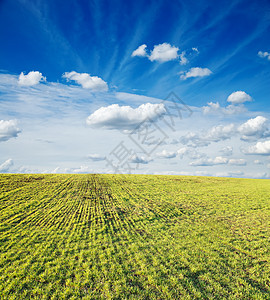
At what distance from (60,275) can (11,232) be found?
9945mm

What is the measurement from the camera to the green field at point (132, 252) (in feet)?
30.4

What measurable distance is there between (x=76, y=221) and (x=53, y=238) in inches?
175

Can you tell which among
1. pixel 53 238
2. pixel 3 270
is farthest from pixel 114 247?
pixel 3 270

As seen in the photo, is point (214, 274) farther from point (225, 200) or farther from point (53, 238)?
point (225, 200)

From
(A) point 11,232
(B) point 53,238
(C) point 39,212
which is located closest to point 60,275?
(B) point 53,238

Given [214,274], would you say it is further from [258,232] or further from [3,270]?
[3,270]

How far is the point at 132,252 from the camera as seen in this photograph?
522 inches

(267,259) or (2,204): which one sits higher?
(2,204)

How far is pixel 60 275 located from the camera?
10.3 meters

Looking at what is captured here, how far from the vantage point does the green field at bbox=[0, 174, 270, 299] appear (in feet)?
30.4

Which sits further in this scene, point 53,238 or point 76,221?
point 76,221

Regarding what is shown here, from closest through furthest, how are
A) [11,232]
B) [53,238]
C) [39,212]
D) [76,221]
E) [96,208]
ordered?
[53,238], [11,232], [76,221], [39,212], [96,208]

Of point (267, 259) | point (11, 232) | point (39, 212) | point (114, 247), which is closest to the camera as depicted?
point (267, 259)

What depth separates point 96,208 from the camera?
25.5 meters
